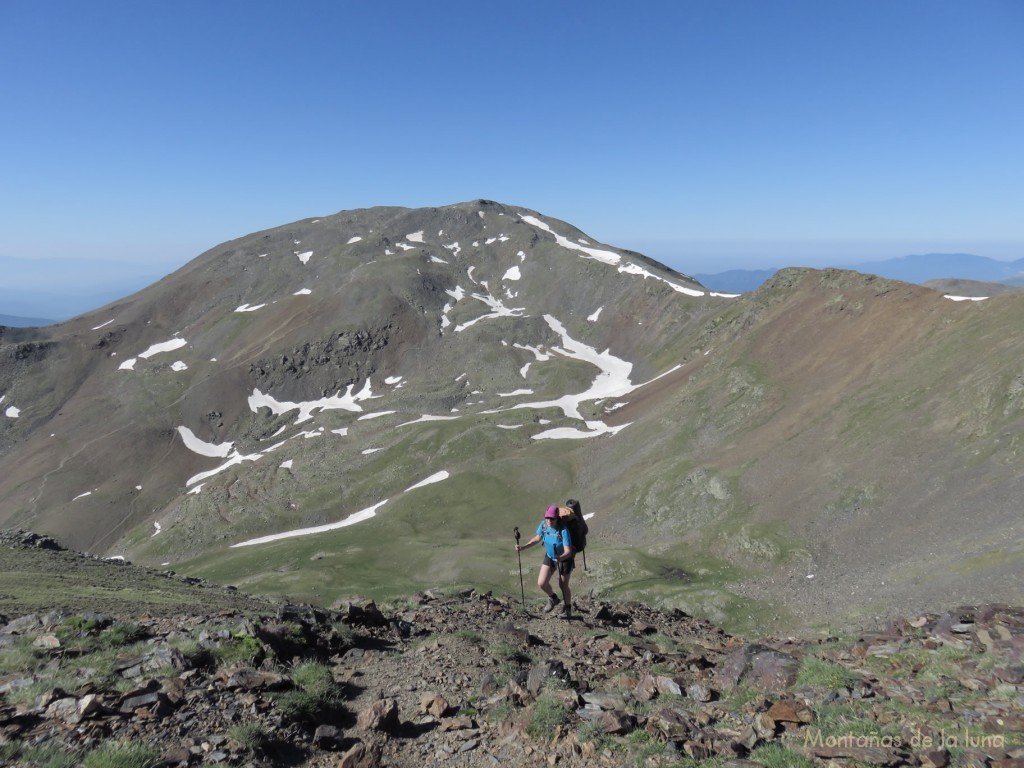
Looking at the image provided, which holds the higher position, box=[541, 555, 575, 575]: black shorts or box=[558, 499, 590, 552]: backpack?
box=[558, 499, 590, 552]: backpack

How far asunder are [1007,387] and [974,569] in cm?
2168

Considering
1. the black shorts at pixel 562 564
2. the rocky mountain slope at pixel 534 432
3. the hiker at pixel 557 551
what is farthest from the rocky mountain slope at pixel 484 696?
the rocky mountain slope at pixel 534 432

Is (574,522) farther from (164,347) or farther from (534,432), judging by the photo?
(164,347)

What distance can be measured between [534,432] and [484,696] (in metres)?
84.7

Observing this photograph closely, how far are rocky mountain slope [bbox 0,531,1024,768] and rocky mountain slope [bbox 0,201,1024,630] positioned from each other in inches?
883

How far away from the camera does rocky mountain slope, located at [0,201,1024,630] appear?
44031mm

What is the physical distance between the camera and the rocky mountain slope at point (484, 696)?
29.2 feet

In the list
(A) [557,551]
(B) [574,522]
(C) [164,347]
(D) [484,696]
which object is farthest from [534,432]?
(C) [164,347]

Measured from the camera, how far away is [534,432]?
96375 millimetres

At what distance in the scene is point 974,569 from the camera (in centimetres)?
3247

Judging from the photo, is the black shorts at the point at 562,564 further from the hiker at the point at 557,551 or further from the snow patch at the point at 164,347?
the snow patch at the point at 164,347

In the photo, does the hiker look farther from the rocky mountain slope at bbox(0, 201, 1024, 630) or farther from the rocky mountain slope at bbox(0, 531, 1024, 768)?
the rocky mountain slope at bbox(0, 201, 1024, 630)

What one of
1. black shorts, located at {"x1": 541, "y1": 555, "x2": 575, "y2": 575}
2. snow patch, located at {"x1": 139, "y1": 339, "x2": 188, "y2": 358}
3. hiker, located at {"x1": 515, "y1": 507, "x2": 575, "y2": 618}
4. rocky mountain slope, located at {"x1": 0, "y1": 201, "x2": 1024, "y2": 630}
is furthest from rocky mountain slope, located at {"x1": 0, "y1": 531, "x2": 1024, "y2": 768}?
snow patch, located at {"x1": 139, "y1": 339, "x2": 188, "y2": 358}

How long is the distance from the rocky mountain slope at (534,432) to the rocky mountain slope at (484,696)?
22430 millimetres
